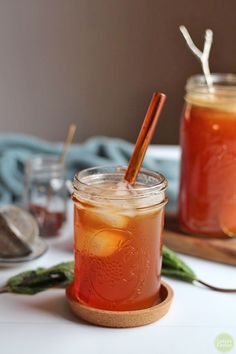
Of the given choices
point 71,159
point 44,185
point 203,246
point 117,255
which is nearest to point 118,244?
point 117,255

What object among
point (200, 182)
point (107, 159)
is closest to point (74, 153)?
point (107, 159)

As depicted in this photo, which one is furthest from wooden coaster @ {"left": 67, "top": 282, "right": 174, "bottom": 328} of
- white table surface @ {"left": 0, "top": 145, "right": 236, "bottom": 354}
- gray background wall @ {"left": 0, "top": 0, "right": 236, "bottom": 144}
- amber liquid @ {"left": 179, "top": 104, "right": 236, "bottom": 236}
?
gray background wall @ {"left": 0, "top": 0, "right": 236, "bottom": 144}

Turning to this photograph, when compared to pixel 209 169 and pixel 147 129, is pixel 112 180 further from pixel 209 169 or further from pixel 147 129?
pixel 209 169

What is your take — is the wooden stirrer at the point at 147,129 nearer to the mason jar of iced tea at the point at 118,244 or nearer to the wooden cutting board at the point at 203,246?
the mason jar of iced tea at the point at 118,244

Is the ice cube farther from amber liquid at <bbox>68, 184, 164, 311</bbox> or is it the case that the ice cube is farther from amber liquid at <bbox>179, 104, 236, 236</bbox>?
amber liquid at <bbox>179, 104, 236, 236</bbox>

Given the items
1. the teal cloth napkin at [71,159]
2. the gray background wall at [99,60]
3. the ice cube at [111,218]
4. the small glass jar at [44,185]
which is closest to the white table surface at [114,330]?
the ice cube at [111,218]

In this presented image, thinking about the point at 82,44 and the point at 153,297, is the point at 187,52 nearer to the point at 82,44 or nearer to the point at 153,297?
the point at 82,44
